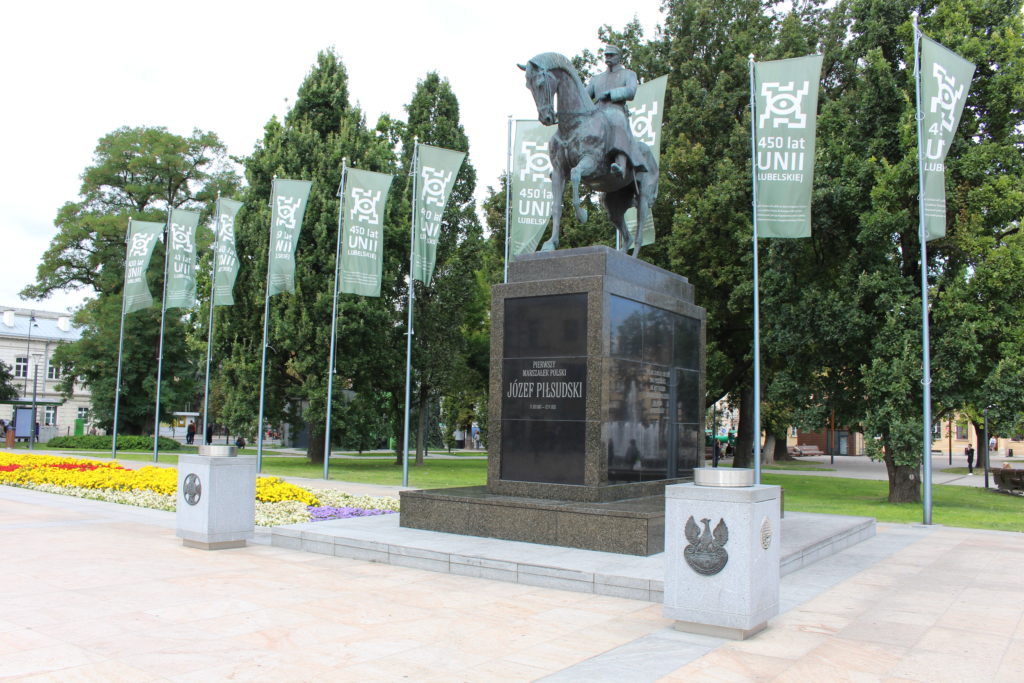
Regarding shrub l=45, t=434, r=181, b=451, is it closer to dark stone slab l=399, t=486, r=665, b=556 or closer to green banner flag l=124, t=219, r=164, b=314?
green banner flag l=124, t=219, r=164, b=314

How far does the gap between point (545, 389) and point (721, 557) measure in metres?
4.54

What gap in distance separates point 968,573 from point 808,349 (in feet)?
41.0

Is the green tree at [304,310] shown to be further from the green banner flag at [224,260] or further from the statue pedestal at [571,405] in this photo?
the statue pedestal at [571,405]

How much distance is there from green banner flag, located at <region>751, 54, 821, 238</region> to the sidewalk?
317 inches

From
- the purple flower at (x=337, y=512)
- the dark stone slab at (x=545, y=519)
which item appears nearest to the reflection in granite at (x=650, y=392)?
the dark stone slab at (x=545, y=519)

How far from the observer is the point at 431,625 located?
6473 mm

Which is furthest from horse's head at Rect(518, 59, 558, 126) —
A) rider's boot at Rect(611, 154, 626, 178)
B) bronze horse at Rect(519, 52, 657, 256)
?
rider's boot at Rect(611, 154, 626, 178)

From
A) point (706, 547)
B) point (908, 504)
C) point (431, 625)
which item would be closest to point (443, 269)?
point (908, 504)

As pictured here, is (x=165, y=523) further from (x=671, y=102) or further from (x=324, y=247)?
(x=671, y=102)

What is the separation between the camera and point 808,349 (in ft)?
70.4

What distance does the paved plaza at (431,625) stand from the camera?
534 centimetres

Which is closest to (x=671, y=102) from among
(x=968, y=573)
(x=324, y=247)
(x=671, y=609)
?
(x=324, y=247)

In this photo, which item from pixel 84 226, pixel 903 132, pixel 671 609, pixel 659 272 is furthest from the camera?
pixel 84 226

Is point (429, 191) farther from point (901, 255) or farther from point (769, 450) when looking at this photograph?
point (769, 450)
